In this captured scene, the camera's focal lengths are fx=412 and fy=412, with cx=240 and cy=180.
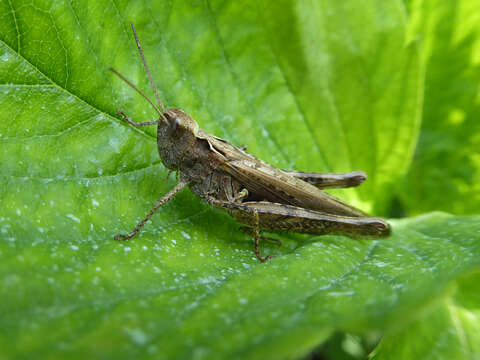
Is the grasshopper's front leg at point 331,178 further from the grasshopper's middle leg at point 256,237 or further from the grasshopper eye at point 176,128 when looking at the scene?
the grasshopper eye at point 176,128

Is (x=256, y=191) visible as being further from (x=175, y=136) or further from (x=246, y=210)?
(x=175, y=136)

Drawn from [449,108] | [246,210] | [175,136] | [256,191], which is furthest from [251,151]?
[449,108]

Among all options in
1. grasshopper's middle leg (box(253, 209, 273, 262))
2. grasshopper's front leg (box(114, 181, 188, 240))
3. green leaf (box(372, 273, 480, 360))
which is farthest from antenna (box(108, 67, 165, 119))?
green leaf (box(372, 273, 480, 360))

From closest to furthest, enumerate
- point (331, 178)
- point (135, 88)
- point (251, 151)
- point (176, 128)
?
point (135, 88), point (176, 128), point (251, 151), point (331, 178)

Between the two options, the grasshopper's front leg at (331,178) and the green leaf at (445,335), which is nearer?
the green leaf at (445,335)

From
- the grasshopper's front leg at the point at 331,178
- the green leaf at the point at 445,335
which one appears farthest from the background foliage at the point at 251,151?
the grasshopper's front leg at the point at 331,178

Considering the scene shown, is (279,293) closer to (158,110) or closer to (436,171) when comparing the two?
(158,110)
